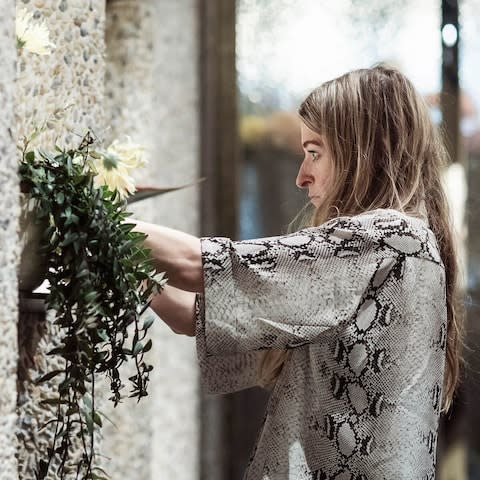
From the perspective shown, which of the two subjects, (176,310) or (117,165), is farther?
(176,310)

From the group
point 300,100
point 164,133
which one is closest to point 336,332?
point 164,133

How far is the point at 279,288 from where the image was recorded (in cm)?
154

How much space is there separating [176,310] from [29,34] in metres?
0.51

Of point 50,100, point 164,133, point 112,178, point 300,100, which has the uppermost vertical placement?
point 300,100

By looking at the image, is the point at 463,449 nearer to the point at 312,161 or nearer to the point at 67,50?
the point at 312,161

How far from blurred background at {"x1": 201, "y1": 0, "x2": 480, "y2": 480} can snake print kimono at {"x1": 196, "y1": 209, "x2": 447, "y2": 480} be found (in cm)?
188

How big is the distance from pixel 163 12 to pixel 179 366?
3.96 ft

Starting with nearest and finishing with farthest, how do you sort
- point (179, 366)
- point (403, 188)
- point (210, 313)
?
1. point (210, 313)
2. point (403, 188)
3. point (179, 366)

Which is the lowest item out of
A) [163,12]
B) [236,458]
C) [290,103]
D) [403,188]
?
[236,458]

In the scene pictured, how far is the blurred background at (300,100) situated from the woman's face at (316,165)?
176 centimetres

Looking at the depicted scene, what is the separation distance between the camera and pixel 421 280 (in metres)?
1.59

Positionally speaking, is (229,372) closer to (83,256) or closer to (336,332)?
(336,332)

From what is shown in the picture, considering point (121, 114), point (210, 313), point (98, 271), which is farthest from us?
point (121, 114)

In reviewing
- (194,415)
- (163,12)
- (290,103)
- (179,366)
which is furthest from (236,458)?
(163,12)
